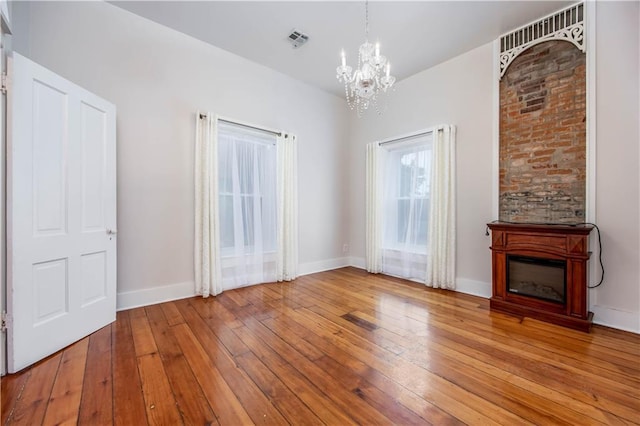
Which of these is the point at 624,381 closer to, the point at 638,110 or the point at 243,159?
the point at 638,110

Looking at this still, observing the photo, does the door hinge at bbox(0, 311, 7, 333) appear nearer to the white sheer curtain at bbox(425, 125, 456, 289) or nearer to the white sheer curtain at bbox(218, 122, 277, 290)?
the white sheer curtain at bbox(218, 122, 277, 290)

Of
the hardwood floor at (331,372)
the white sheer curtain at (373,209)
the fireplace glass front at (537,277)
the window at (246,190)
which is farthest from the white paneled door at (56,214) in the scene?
the fireplace glass front at (537,277)

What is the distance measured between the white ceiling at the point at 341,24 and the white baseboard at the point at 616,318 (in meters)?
3.07

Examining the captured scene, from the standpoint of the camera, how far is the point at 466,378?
169 cm

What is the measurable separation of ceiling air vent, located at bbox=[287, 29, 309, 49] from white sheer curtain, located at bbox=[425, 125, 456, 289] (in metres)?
2.11

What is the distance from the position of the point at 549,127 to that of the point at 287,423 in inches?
144

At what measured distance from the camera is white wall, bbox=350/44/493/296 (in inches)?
130

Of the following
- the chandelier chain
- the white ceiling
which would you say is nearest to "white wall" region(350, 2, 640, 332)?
the white ceiling

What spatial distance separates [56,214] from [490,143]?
176 inches

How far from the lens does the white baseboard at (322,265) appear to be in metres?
4.39

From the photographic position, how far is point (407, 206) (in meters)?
4.17

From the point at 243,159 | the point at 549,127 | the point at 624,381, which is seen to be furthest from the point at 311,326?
the point at 549,127

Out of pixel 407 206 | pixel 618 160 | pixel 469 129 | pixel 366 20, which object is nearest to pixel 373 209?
pixel 407 206

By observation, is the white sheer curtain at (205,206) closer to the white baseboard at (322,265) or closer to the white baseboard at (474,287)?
the white baseboard at (322,265)
